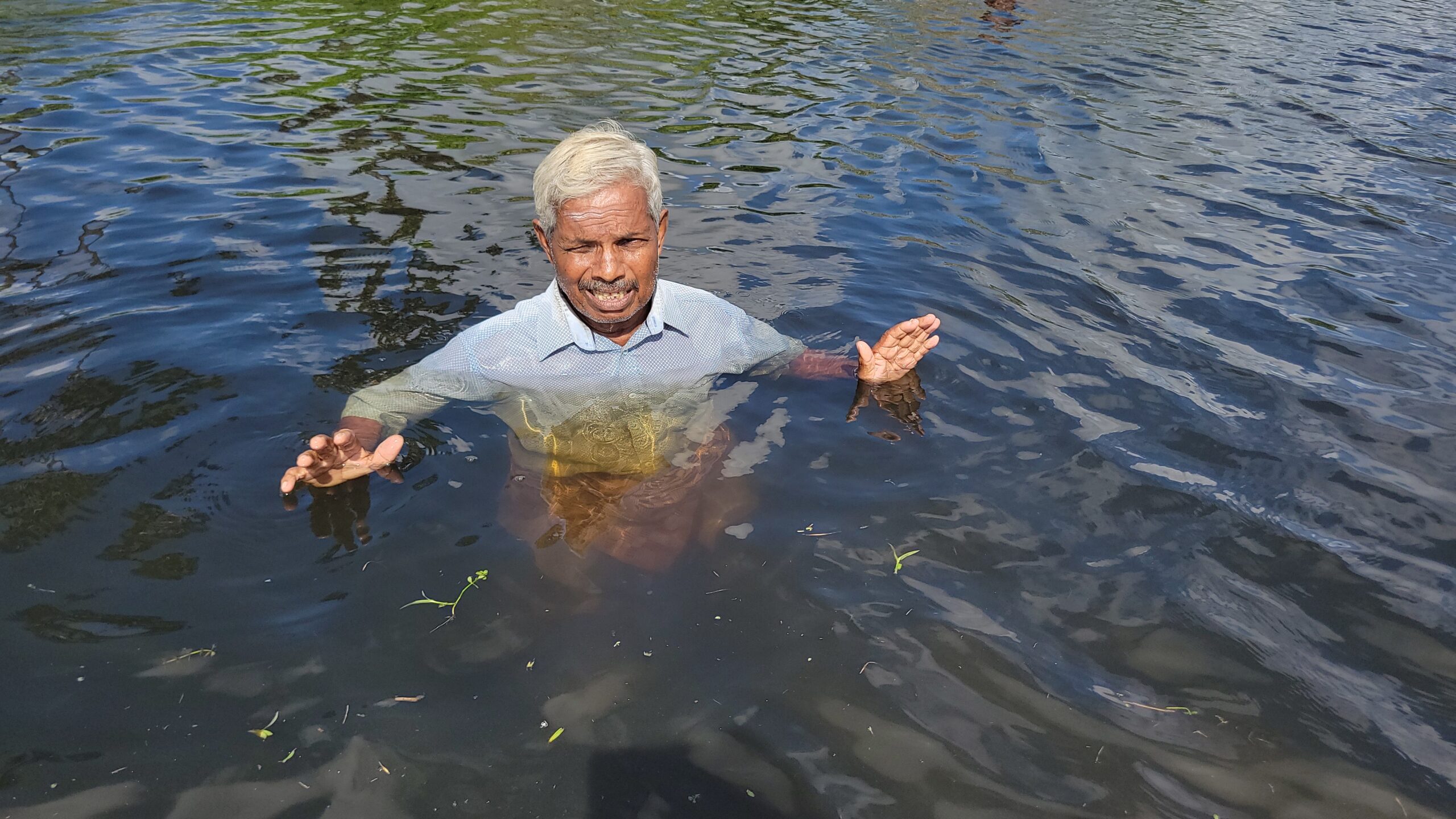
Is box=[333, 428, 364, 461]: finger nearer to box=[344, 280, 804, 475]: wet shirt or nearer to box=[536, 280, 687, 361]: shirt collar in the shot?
box=[344, 280, 804, 475]: wet shirt

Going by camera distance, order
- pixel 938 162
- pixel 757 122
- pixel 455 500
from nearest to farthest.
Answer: pixel 455 500 → pixel 938 162 → pixel 757 122

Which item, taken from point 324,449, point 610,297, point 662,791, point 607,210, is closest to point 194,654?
point 324,449

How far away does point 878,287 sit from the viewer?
22.9ft

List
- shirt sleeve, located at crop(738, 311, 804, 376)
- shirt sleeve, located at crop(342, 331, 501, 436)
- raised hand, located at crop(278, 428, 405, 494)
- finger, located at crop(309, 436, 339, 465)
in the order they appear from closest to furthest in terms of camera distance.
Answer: finger, located at crop(309, 436, 339, 465) < raised hand, located at crop(278, 428, 405, 494) < shirt sleeve, located at crop(342, 331, 501, 436) < shirt sleeve, located at crop(738, 311, 804, 376)

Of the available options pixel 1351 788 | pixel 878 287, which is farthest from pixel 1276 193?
pixel 1351 788

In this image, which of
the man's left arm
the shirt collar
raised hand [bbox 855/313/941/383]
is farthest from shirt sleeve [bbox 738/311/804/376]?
the shirt collar

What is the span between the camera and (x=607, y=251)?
4.13 m

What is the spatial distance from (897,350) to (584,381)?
1650 millimetres

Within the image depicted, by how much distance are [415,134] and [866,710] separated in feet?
27.6

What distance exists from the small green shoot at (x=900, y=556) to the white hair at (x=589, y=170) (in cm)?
182

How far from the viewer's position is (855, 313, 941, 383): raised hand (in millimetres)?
4852

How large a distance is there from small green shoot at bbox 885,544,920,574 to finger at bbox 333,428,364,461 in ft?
7.70

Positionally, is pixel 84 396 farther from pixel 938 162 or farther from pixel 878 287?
pixel 938 162

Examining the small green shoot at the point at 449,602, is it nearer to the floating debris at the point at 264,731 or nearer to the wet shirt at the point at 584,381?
the floating debris at the point at 264,731
